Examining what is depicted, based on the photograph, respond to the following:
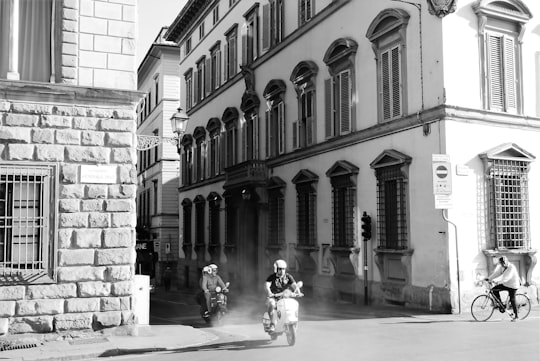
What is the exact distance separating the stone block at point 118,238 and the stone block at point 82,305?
1.10 meters

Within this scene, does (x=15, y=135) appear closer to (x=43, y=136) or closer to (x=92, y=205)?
(x=43, y=136)

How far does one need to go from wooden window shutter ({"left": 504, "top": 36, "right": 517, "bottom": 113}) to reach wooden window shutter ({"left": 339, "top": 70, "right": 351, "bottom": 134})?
542 cm

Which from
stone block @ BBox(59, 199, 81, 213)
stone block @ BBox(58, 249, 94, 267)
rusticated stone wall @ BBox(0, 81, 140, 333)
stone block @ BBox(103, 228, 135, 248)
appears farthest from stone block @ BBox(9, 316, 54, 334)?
stone block @ BBox(59, 199, 81, 213)

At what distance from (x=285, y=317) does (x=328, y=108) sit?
44.4ft

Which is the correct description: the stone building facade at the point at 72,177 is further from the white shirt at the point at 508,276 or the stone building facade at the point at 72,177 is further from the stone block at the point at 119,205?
the white shirt at the point at 508,276

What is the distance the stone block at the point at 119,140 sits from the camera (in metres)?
13.7

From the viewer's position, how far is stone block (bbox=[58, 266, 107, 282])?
43.1 feet

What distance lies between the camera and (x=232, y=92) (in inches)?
1405

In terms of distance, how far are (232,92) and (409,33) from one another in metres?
16.7

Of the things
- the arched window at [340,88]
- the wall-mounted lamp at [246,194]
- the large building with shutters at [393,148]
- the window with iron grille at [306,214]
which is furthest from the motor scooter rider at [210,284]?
the wall-mounted lamp at [246,194]

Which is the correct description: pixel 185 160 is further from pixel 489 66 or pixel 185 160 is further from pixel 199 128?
pixel 489 66

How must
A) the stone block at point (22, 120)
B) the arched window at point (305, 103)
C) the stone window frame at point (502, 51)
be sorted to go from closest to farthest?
the stone block at point (22, 120) < the stone window frame at point (502, 51) < the arched window at point (305, 103)

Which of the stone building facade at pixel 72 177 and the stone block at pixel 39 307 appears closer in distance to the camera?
the stone block at pixel 39 307

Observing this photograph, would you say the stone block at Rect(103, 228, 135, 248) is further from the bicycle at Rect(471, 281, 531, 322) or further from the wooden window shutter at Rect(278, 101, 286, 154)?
the wooden window shutter at Rect(278, 101, 286, 154)
